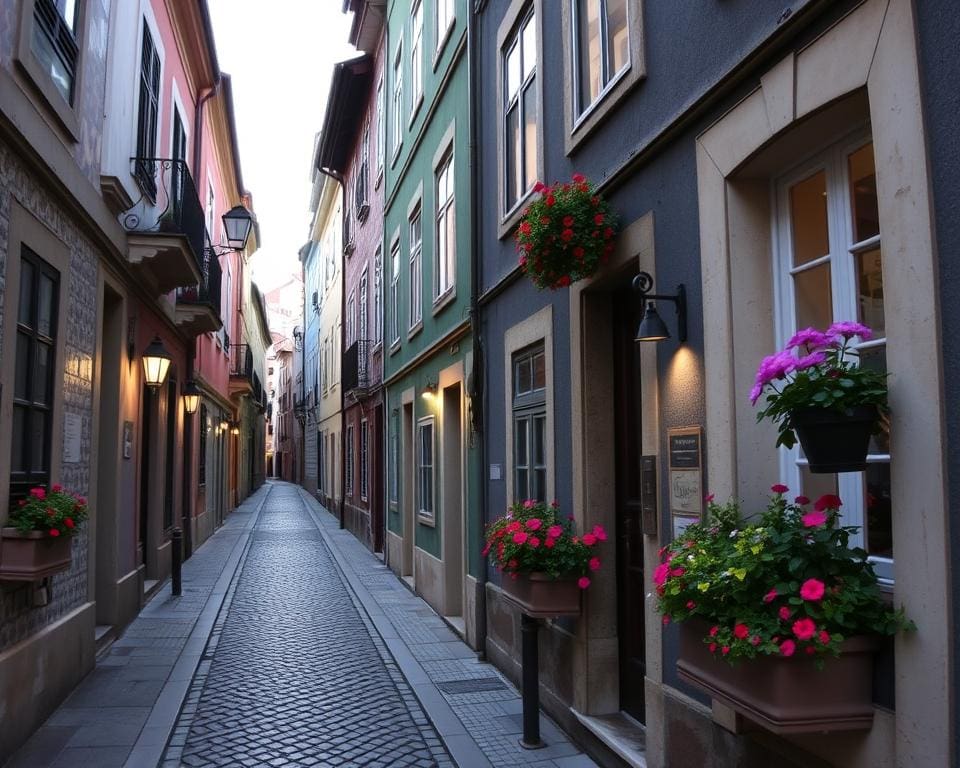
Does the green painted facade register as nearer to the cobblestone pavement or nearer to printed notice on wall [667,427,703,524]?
the cobblestone pavement

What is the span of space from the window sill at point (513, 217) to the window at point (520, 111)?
0.41 ft

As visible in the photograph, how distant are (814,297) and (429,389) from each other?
26.9 ft

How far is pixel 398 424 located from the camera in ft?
48.9

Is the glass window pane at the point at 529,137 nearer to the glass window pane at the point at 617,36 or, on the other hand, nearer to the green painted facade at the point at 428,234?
the glass window pane at the point at 617,36

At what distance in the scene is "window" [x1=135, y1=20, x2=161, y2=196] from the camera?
10.4m

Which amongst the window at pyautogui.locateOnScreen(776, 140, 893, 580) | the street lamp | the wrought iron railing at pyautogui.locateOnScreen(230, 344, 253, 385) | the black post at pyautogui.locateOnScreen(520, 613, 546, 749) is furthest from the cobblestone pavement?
the wrought iron railing at pyautogui.locateOnScreen(230, 344, 253, 385)

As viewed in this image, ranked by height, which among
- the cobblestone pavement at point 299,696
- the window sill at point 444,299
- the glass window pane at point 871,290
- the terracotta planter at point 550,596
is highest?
the window sill at point 444,299

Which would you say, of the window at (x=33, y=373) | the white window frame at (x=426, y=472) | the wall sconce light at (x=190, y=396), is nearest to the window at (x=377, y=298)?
the wall sconce light at (x=190, y=396)

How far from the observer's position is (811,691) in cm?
293

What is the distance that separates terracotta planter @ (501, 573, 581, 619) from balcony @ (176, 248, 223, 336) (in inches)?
341

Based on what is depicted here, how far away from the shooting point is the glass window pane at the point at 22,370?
607 centimetres

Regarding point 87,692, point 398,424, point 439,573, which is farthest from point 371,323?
point 87,692

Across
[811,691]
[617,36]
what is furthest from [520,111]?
[811,691]

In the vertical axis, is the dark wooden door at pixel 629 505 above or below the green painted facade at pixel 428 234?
below
